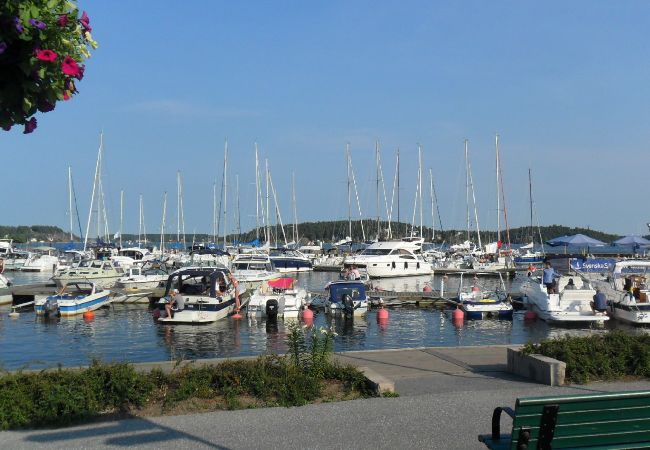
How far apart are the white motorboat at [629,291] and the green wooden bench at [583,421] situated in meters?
28.0

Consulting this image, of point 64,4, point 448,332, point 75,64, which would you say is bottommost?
point 448,332

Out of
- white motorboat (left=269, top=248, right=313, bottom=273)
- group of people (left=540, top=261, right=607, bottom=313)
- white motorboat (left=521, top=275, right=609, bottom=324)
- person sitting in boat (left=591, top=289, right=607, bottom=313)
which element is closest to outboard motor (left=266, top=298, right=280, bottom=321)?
white motorboat (left=521, top=275, right=609, bottom=324)

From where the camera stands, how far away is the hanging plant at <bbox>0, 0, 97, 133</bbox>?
4977mm

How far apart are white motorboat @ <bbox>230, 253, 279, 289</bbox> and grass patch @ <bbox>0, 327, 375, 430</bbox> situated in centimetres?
3889

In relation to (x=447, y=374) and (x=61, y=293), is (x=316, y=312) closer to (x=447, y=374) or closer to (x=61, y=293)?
(x=61, y=293)

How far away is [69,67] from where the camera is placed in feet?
17.1

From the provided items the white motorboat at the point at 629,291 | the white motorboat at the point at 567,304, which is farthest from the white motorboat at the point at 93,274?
the white motorboat at the point at 629,291

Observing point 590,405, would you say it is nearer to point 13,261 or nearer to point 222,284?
point 222,284

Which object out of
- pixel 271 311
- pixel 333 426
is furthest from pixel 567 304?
pixel 333 426

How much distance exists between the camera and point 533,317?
3647cm

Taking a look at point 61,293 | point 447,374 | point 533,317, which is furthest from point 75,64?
point 61,293

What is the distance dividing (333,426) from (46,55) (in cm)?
631

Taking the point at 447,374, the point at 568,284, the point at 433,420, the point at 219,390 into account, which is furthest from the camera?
the point at 568,284

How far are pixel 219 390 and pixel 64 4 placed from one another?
23.4 ft
